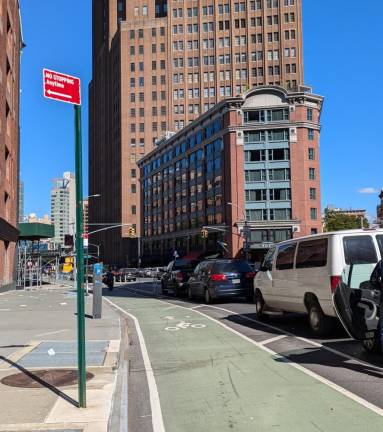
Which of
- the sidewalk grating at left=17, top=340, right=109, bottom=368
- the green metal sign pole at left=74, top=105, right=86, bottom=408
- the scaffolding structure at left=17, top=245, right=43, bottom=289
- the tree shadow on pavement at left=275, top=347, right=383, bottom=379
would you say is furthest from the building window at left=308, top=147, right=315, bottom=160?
the green metal sign pole at left=74, top=105, right=86, bottom=408

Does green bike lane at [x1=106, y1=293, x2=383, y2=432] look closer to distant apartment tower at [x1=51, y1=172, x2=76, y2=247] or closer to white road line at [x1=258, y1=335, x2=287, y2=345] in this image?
white road line at [x1=258, y1=335, x2=287, y2=345]

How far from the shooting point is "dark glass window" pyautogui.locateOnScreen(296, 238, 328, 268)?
36.4ft

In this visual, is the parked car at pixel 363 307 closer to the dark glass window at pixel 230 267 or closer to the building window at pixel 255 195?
the dark glass window at pixel 230 267

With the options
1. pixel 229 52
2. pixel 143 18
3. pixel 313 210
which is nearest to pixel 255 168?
pixel 313 210

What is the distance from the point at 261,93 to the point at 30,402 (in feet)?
248

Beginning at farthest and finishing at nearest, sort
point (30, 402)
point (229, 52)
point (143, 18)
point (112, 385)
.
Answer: point (143, 18) → point (229, 52) → point (112, 385) → point (30, 402)

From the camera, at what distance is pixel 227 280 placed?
2055 centimetres

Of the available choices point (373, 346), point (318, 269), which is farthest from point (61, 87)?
point (318, 269)

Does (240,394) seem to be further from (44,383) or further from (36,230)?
(36,230)

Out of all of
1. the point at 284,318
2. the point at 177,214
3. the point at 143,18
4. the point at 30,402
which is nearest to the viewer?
the point at 30,402

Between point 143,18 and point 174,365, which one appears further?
point 143,18

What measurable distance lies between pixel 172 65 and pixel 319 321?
112m

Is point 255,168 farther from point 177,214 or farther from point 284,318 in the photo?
point 284,318

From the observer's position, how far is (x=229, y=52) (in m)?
112
